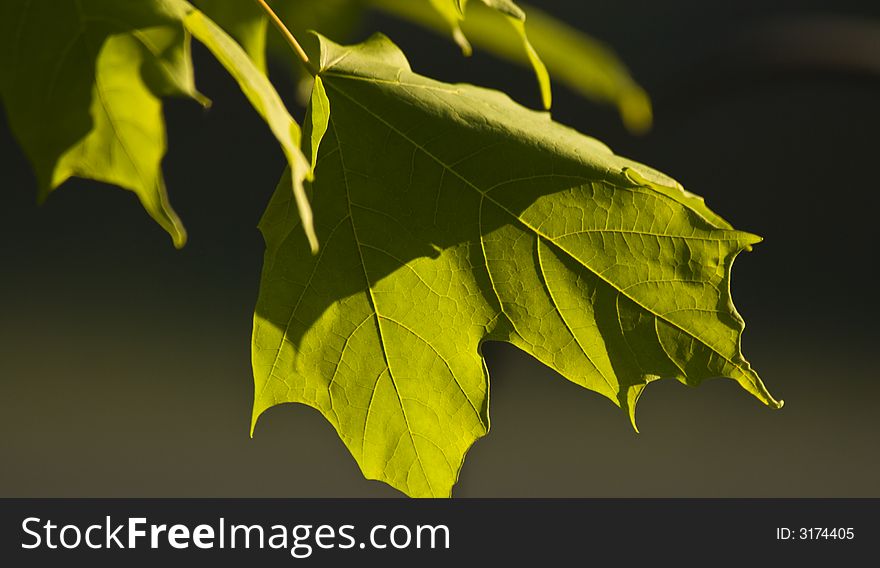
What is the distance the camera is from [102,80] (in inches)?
10.3

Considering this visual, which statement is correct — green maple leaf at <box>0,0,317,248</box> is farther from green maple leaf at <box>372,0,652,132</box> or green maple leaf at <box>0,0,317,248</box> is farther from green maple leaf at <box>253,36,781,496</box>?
green maple leaf at <box>372,0,652,132</box>

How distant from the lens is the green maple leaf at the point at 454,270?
0.30 metres

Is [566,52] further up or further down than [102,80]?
further up

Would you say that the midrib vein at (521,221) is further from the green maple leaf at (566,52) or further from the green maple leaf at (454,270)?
the green maple leaf at (566,52)

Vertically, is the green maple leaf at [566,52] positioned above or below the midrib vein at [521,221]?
above

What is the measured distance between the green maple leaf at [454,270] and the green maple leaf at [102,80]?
5cm

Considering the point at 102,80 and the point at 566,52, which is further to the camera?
the point at 566,52

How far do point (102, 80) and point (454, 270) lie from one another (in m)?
0.14

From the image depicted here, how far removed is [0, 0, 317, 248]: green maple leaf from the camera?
255 millimetres

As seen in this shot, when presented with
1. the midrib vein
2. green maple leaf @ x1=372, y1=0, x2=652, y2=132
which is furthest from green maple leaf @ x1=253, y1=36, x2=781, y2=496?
green maple leaf @ x1=372, y1=0, x2=652, y2=132

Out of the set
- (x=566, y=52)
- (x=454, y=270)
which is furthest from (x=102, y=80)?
(x=566, y=52)

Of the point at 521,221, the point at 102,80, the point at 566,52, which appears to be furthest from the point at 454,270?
the point at 566,52

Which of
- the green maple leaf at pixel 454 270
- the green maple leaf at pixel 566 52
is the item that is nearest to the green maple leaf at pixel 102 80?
the green maple leaf at pixel 454 270

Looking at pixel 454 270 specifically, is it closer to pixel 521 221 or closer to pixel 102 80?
pixel 521 221
